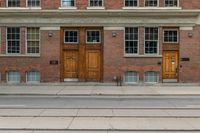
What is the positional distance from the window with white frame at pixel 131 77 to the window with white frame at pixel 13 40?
8034 millimetres

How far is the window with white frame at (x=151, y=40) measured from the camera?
34000 mm

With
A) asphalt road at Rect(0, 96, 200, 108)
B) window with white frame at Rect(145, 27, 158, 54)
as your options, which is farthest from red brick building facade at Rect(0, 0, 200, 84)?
asphalt road at Rect(0, 96, 200, 108)

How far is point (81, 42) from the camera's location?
112 ft

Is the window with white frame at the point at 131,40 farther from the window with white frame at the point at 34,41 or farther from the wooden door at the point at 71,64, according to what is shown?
the window with white frame at the point at 34,41

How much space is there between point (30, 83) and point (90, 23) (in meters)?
6.08

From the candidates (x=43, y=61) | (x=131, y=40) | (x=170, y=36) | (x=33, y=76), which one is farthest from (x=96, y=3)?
(x=33, y=76)

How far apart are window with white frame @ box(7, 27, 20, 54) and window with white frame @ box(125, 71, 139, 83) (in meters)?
8.03

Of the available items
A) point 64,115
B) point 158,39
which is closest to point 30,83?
point 158,39

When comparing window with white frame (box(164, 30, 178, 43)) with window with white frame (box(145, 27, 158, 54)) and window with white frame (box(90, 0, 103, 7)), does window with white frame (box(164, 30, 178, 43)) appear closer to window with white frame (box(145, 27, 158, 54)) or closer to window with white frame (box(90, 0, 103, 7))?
window with white frame (box(145, 27, 158, 54))

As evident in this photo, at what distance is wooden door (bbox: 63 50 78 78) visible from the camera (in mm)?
34312

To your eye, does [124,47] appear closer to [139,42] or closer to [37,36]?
[139,42]

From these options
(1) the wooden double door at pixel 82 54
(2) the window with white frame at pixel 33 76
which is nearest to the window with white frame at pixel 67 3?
(1) the wooden double door at pixel 82 54

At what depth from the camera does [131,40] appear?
34.0 metres

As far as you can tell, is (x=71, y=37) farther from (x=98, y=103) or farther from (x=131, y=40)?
(x=98, y=103)
